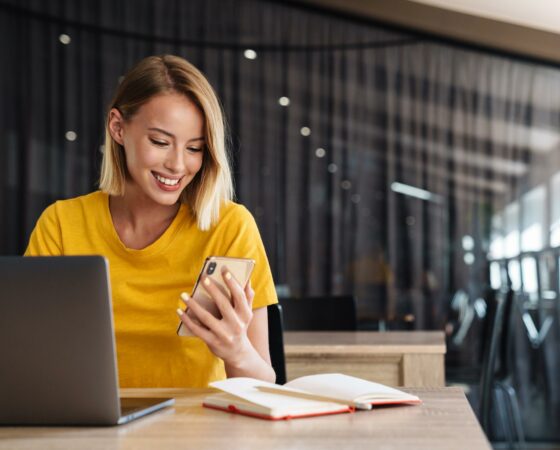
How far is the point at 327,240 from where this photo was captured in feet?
18.3

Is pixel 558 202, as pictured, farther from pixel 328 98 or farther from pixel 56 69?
pixel 56 69

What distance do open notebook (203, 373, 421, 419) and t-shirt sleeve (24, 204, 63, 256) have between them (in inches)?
27.4

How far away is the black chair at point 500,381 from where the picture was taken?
138 inches

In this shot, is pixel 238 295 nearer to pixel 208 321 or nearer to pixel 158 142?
pixel 208 321

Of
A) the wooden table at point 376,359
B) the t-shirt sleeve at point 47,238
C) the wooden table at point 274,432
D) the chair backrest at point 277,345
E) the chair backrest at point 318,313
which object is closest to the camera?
the wooden table at point 274,432

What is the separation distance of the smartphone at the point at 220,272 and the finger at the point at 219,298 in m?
0.01

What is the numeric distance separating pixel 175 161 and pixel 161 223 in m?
0.18

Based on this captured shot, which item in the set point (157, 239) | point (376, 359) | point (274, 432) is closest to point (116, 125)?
point (157, 239)

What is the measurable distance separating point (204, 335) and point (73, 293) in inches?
14.1

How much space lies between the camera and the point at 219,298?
4.83ft

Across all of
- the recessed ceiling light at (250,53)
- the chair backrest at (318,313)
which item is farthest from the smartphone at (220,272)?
the recessed ceiling light at (250,53)

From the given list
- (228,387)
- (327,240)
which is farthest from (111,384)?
(327,240)

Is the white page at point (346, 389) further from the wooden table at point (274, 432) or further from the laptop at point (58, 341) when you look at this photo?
the laptop at point (58, 341)

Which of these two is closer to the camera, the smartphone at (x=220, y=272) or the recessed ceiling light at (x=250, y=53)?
the smartphone at (x=220, y=272)
